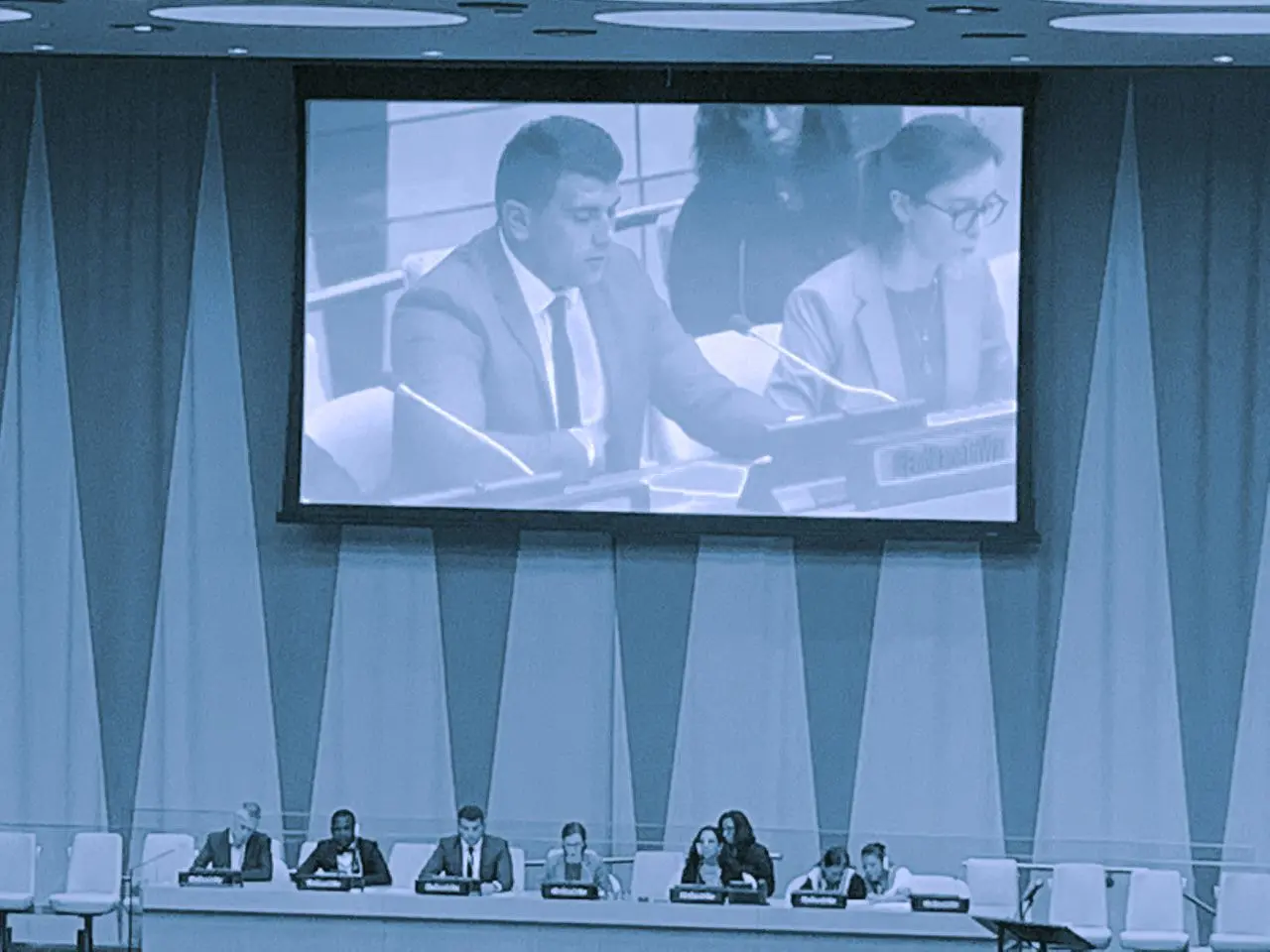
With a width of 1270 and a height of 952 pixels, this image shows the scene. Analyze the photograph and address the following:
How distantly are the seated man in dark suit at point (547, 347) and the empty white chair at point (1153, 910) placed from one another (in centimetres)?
288

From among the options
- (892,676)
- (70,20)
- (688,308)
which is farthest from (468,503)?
(70,20)

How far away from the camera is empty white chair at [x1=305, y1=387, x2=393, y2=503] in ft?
40.8

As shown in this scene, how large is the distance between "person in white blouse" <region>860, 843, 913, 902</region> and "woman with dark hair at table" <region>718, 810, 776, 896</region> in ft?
1.37

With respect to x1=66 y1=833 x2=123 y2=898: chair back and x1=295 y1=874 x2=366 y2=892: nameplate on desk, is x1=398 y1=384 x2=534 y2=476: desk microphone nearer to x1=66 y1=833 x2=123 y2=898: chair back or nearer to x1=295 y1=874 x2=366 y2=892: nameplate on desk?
x1=66 y1=833 x2=123 y2=898: chair back

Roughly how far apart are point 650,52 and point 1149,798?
4.38 meters

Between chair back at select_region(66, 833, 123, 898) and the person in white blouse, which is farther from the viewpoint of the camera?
chair back at select_region(66, 833, 123, 898)

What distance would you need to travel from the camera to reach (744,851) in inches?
428

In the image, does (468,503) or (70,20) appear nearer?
(70,20)

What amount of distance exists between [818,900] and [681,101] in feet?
14.3

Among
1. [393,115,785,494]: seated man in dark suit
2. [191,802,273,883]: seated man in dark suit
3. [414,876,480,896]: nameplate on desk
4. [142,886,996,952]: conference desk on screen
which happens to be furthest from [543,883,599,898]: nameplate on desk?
[393,115,785,494]: seated man in dark suit

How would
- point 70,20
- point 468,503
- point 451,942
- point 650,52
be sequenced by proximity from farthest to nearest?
point 468,503 < point 650,52 < point 70,20 < point 451,942

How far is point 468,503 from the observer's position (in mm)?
12375

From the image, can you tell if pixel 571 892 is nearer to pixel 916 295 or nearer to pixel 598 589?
pixel 598 589

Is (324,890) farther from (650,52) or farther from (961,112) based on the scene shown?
(961,112)
